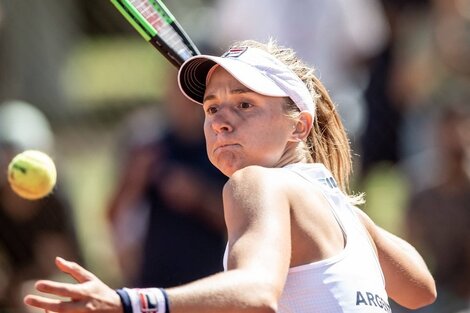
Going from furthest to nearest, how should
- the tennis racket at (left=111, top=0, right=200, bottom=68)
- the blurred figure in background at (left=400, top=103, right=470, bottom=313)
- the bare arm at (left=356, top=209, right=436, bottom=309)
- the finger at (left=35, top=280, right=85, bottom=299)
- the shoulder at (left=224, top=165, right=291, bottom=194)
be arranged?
the blurred figure in background at (left=400, top=103, right=470, bottom=313) < the tennis racket at (left=111, top=0, right=200, bottom=68) < the bare arm at (left=356, top=209, right=436, bottom=309) < the shoulder at (left=224, top=165, right=291, bottom=194) < the finger at (left=35, top=280, right=85, bottom=299)

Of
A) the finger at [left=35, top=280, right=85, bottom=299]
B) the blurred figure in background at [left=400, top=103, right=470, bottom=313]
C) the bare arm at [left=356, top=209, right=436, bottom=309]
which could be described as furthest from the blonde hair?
the blurred figure in background at [left=400, top=103, right=470, bottom=313]

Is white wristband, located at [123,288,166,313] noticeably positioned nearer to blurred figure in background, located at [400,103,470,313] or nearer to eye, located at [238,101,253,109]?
eye, located at [238,101,253,109]

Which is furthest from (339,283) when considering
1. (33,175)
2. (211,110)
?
(33,175)

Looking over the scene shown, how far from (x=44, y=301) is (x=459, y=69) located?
573 cm

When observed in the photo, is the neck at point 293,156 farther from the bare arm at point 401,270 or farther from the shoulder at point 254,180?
the shoulder at point 254,180

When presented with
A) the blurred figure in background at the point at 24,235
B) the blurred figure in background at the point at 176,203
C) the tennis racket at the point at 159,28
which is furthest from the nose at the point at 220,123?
the blurred figure in background at the point at 24,235

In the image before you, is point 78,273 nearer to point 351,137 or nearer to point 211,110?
point 211,110

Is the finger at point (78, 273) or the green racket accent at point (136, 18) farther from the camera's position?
the green racket accent at point (136, 18)

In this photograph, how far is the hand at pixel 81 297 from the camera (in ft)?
9.21

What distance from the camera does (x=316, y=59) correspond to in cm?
731

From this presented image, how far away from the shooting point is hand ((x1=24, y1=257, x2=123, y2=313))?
281cm

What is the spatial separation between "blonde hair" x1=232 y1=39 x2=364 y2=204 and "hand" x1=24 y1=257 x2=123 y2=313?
4.27 feet

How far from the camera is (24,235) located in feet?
22.8

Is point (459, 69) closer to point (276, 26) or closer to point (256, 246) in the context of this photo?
point (276, 26)
